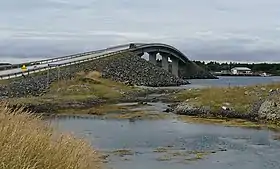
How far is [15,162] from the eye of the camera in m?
8.18

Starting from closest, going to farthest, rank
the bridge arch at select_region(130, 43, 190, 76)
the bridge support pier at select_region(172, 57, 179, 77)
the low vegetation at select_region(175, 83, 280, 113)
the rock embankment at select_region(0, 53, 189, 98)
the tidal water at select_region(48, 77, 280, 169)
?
the tidal water at select_region(48, 77, 280, 169) < the low vegetation at select_region(175, 83, 280, 113) < the rock embankment at select_region(0, 53, 189, 98) < the bridge arch at select_region(130, 43, 190, 76) < the bridge support pier at select_region(172, 57, 179, 77)

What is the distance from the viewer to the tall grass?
328 inches

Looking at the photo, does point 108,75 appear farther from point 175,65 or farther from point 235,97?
point 175,65

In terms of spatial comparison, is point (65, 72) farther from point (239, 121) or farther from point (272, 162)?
point (272, 162)

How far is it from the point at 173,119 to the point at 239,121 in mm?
4881

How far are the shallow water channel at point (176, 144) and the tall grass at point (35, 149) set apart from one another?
492 cm

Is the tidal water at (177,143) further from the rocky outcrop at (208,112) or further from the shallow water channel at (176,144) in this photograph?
the rocky outcrop at (208,112)

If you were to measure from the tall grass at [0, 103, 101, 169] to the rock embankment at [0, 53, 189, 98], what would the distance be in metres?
41.6

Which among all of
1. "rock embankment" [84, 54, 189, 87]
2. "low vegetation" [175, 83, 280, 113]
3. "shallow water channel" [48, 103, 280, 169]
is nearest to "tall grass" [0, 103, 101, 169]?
"shallow water channel" [48, 103, 280, 169]

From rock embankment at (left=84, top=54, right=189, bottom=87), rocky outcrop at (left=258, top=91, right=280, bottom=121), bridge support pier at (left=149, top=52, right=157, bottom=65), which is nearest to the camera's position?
rocky outcrop at (left=258, top=91, right=280, bottom=121)

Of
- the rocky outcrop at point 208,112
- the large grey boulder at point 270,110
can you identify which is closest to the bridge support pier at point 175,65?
the rocky outcrop at point 208,112

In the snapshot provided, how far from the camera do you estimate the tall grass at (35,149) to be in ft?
27.4

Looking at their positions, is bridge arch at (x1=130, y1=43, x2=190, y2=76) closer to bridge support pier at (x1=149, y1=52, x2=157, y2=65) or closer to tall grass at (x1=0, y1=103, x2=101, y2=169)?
bridge support pier at (x1=149, y1=52, x2=157, y2=65)

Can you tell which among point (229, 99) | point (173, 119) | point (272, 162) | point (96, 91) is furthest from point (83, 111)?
point (272, 162)
